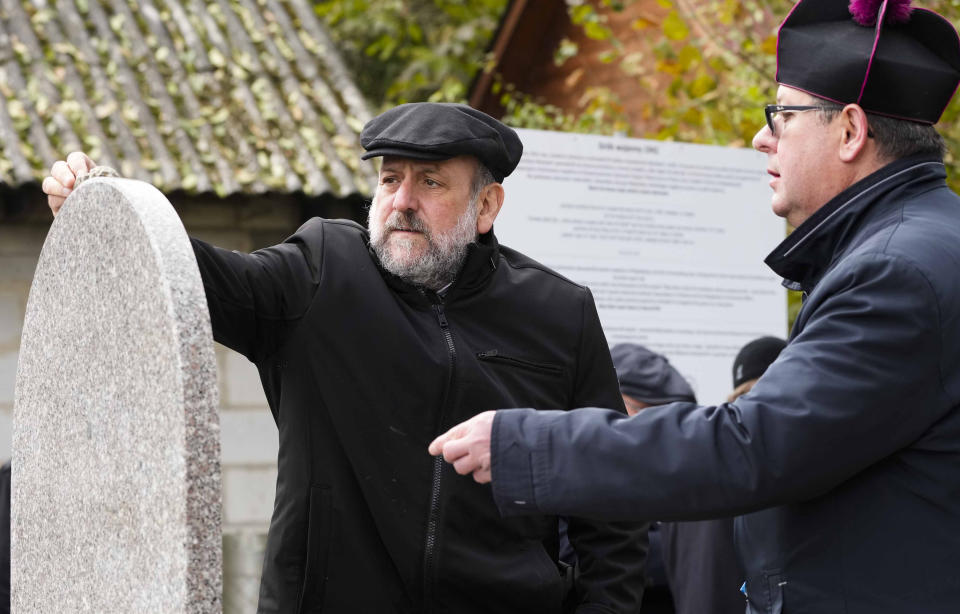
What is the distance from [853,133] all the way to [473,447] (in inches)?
36.6

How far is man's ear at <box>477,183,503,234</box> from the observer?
307 centimetres

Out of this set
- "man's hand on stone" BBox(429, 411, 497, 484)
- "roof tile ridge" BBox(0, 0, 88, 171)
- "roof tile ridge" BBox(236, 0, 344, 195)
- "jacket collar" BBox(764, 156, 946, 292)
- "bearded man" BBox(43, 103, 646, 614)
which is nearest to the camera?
"man's hand on stone" BBox(429, 411, 497, 484)

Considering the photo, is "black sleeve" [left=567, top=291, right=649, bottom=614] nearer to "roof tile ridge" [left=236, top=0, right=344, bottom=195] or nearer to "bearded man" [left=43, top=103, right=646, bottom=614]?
"bearded man" [left=43, top=103, right=646, bottom=614]

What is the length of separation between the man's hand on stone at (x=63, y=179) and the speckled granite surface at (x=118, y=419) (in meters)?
0.09

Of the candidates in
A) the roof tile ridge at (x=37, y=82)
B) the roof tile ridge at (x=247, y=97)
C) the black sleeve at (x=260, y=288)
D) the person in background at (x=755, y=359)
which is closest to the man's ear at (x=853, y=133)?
the black sleeve at (x=260, y=288)

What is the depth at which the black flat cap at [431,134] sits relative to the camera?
2.83 metres

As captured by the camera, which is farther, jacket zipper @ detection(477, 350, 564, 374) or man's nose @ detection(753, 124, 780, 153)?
jacket zipper @ detection(477, 350, 564, 374)

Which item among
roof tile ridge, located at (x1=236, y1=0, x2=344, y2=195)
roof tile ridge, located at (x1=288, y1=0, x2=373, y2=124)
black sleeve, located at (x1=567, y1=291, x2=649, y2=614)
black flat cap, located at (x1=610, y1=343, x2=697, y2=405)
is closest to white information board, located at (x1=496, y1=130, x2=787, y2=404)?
black flat cap, located at (x1=610, y1=343, x2=697, y2=405)

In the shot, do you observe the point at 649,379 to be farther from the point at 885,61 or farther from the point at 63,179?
the point at 63,179

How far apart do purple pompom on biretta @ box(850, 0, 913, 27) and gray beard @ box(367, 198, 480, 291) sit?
1.01 meters

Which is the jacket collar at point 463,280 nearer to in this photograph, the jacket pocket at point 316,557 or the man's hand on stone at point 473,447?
the jacket pocket at point 316,557

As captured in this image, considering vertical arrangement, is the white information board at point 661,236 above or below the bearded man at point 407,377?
below

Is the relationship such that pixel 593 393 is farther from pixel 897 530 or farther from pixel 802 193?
pixel 897 530

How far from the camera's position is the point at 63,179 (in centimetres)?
248
